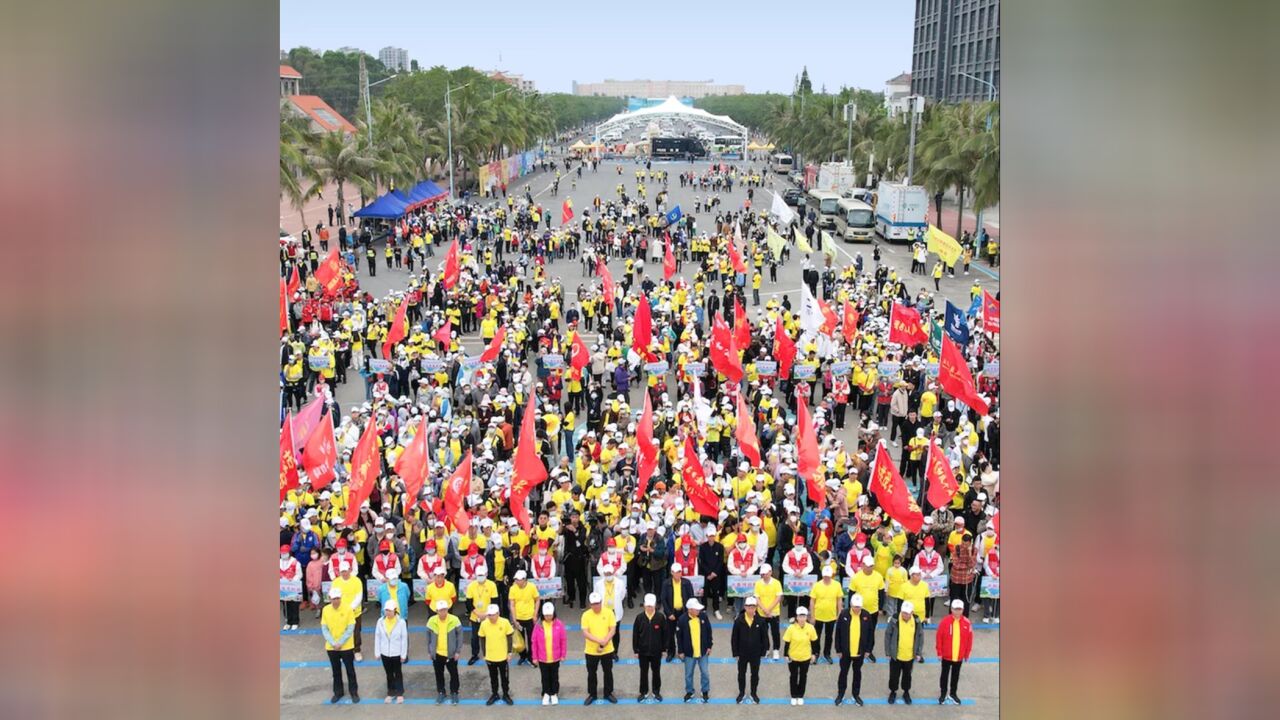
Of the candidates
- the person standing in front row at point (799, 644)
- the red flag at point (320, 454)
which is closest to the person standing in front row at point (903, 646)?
the person standing in front row at point (799, 644)

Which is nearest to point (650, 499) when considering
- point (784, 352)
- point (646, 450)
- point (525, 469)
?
point (646, 450)

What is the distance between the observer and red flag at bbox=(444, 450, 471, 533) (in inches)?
464

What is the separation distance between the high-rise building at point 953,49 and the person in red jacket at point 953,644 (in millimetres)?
57743

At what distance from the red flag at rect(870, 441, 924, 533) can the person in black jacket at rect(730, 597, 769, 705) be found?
2.34m

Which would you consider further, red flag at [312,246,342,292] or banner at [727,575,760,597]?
red flag at [312,246,342,292]

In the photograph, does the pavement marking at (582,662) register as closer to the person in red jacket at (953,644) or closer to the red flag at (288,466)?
the person in red jacket at (953,644)

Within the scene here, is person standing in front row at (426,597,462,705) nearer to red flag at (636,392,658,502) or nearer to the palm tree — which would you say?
red flag at (636,392,658,502)

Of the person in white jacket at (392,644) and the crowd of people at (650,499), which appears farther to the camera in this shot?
the crowd of people at (650,499)

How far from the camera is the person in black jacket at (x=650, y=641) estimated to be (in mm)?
9844

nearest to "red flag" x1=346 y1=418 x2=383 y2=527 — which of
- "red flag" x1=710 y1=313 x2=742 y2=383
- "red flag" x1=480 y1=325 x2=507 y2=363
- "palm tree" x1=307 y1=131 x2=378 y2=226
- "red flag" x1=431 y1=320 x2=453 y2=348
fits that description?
"red flag" x1=710 y1=313 x2=742 y2=383

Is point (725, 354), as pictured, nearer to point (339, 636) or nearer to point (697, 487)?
point (697, 487)

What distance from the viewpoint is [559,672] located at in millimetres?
10781
